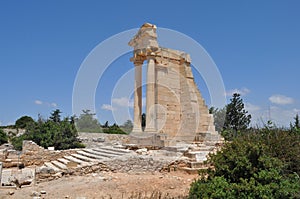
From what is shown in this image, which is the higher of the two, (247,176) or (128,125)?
(128,125)

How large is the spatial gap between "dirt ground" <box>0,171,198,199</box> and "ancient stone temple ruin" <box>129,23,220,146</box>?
15.4 ft

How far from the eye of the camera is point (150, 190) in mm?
6375

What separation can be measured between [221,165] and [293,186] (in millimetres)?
1223

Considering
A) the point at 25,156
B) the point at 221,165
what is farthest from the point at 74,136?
the point at 221,165

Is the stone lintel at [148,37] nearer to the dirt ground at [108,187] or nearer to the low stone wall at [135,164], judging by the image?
the low stone wall at [135,164]

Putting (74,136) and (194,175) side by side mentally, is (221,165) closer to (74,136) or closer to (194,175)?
(194,175)

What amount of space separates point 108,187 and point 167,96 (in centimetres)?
817

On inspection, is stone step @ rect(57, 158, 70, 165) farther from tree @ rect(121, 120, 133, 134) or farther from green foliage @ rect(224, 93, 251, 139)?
green foliage @ rect(224, 93, 251, 139)

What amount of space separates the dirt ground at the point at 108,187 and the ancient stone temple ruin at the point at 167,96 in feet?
15.4

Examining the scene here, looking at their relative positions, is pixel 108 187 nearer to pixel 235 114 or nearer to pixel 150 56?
pixel 150 56

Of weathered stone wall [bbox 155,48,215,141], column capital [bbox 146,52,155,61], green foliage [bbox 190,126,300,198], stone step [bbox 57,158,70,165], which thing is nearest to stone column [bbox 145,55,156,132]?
column capital [bbox 146,52,155,61]

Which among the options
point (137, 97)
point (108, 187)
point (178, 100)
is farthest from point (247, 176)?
point (178, 100)

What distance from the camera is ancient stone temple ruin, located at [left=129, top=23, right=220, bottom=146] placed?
13.3 m

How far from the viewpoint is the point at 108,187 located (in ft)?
22.2
